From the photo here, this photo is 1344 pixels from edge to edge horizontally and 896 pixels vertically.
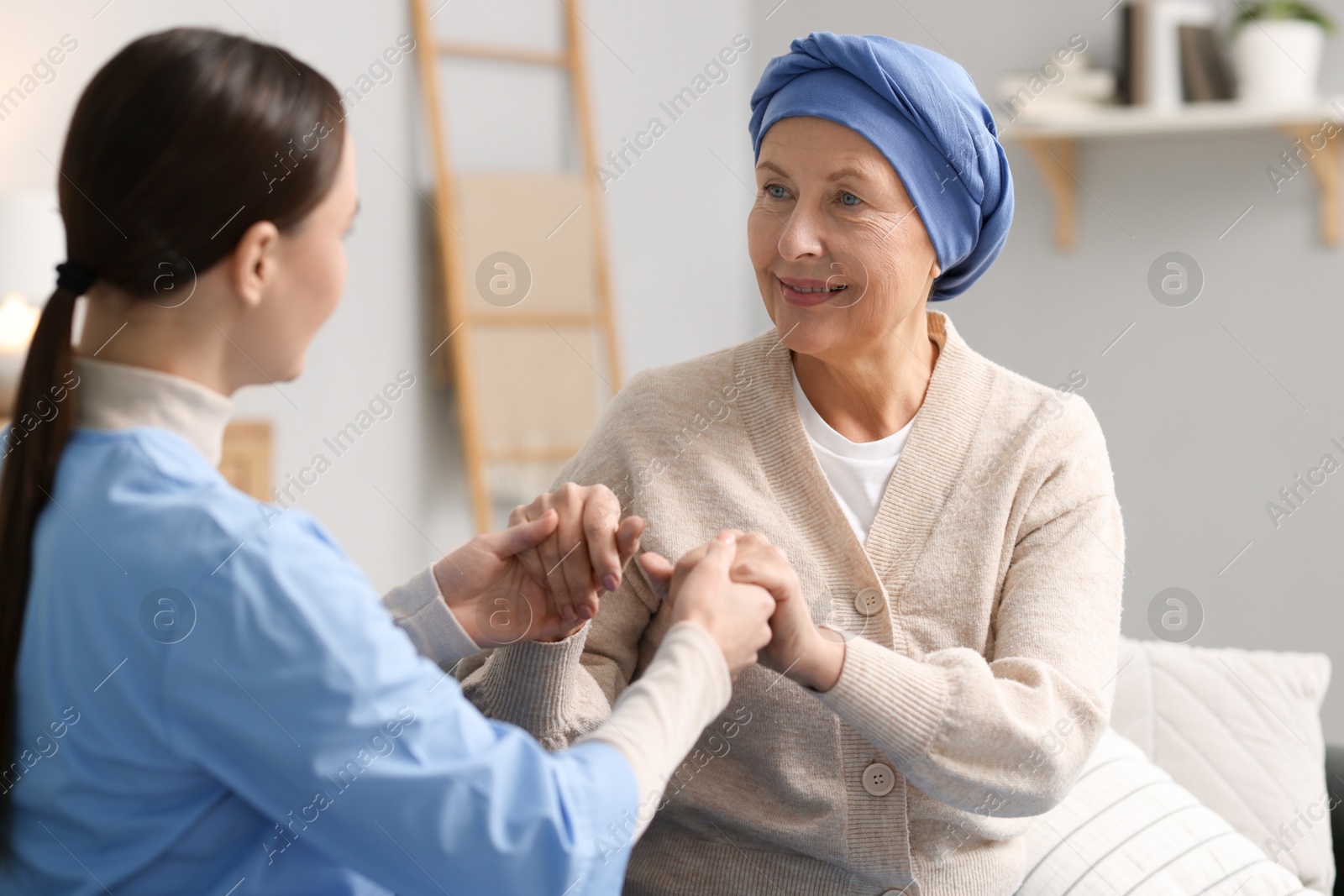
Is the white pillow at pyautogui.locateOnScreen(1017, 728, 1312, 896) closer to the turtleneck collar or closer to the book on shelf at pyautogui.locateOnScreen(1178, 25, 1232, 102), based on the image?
the turtleneck collar

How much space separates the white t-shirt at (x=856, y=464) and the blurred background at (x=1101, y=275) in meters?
1.75

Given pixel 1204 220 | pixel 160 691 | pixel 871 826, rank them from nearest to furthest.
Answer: pixel 160 691 < pixel 871 826 < pixel 1204 220

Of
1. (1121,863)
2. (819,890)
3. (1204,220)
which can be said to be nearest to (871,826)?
(819,890)

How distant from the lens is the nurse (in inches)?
→ 32.4

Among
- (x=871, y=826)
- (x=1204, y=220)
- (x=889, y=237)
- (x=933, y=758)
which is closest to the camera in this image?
(x=933, y=758)

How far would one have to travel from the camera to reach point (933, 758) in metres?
1.23

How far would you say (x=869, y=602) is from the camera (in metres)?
1.41

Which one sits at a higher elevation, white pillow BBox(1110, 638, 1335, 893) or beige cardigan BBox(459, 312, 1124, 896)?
beige cardigan BBox(459, 312, 1124, 896)

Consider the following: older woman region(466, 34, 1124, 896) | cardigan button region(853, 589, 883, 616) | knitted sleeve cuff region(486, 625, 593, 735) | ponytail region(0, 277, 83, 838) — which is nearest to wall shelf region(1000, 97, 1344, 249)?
older woman region(466, 34, 1124, 896)

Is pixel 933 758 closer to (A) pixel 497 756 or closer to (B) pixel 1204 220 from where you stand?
(A) pixel 497 756

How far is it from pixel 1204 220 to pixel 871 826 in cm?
249

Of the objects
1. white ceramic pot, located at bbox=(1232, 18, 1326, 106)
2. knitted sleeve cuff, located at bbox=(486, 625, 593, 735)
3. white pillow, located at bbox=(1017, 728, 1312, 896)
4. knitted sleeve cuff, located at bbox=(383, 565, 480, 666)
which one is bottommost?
white pillow, located at bbox=(1017, 728, 1312, 896)

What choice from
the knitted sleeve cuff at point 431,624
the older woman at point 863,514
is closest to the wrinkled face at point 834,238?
the older woman at point 863,514

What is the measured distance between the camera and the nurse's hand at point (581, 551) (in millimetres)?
1286
